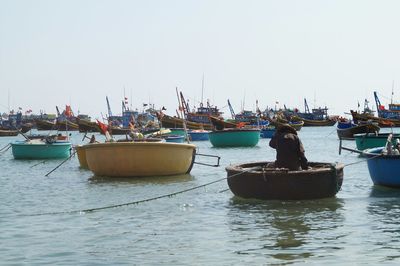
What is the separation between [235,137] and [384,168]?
28237 millimetres

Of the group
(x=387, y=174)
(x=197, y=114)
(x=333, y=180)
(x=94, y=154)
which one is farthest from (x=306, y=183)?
(x=197, y=114)

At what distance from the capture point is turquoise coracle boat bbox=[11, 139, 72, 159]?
33906mm

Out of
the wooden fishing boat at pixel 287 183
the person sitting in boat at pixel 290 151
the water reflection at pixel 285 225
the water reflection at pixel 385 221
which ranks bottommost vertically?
the water reflection at pixel 385 221

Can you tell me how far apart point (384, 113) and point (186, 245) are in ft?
299

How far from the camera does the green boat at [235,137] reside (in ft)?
149

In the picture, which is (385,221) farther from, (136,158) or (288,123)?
(136,158)

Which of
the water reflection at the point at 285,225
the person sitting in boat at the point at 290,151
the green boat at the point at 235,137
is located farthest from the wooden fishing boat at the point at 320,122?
the person sitting in boat at the point at 290,151

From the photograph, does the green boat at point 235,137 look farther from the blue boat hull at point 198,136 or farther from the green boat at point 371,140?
the blue boat hull at point 198,136

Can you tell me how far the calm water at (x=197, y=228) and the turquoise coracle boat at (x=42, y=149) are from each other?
14.6 m

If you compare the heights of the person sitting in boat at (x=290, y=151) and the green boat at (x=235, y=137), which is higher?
the person sitting in boat at (x=290, y=151)

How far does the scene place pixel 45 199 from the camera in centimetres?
1727

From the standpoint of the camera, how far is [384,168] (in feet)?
57.2

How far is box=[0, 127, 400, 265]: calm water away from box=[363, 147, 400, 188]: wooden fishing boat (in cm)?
29

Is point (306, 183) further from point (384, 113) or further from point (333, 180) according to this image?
point (384, 113)
